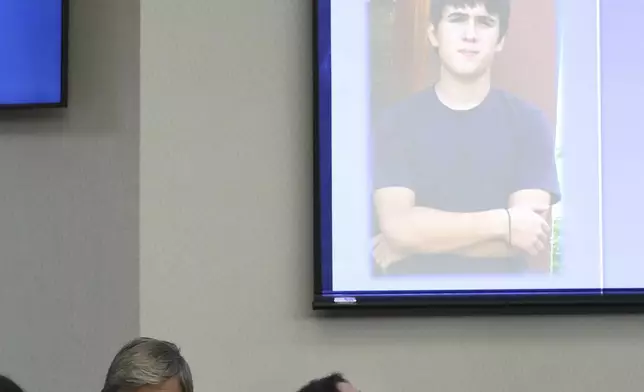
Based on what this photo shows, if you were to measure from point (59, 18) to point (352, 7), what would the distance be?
31.7 inches

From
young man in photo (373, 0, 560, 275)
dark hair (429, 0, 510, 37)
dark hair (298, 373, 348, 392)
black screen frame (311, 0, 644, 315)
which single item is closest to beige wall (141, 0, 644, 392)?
black screen frame (311, 0, 644, 315)

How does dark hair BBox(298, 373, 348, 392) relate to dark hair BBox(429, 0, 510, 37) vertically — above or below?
below

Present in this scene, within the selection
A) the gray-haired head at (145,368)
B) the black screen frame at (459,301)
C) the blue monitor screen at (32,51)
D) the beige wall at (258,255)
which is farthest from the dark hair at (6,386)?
the blue monitor screen at (32,51)

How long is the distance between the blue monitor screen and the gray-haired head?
Result: 1.11m

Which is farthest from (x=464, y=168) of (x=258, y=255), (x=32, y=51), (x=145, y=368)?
(x=32, y=51)

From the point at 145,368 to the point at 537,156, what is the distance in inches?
41.9

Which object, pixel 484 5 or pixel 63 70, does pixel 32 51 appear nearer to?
pixel 63 70

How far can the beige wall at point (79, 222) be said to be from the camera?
2162 mm

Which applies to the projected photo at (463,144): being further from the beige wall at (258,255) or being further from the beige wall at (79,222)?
the beige wall at (79,222)

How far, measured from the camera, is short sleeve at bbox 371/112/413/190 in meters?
1.85

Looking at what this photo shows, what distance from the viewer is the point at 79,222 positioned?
218 centimetres

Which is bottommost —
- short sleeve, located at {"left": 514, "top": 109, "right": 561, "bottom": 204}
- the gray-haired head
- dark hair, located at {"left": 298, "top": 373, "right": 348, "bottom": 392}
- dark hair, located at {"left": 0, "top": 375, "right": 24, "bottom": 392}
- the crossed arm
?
dark hair, located at {"left": 298, "top": 373, "right": 348, "bottom": 392}

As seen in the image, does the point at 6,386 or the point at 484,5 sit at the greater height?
the point at 484,5

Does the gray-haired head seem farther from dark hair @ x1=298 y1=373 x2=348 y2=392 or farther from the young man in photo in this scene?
the young man in photo
